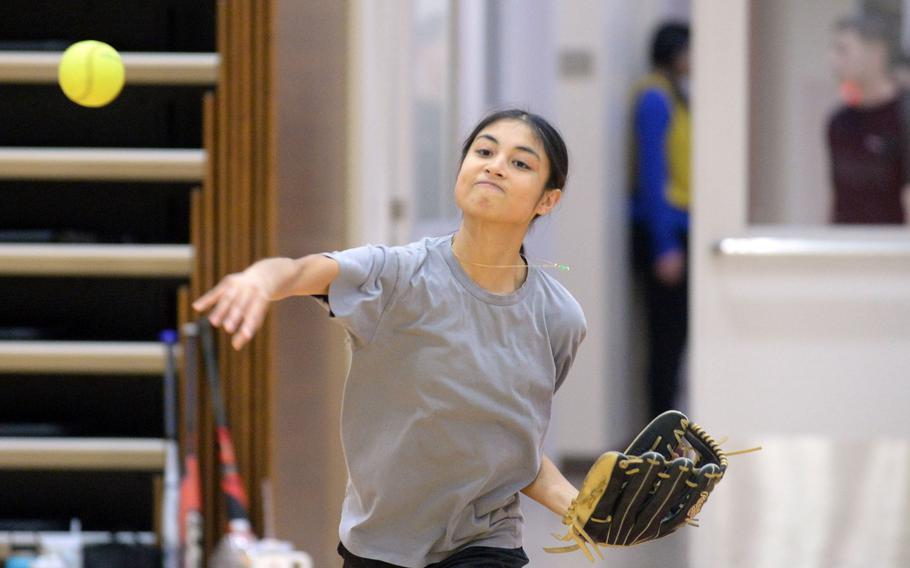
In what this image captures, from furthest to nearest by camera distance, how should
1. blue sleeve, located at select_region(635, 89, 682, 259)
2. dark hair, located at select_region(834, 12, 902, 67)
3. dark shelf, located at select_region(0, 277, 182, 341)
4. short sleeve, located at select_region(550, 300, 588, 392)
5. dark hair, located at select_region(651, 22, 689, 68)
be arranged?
dark hair, located at select_region(651, 22, 689, 68) → blue sleeve, located at select_region(635, 89, 682, 259) → dark hair, located at select_region(834, 12, 902, 67) → dark shelf, located at select_region(0, 277, 182, 341) → short sleeve, located at select_region(550, 300, 588, 392)

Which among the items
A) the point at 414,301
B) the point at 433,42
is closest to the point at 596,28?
the point at 433,42

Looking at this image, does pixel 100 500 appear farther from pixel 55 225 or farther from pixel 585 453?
pixel 585 453

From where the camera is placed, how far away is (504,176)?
104 inches

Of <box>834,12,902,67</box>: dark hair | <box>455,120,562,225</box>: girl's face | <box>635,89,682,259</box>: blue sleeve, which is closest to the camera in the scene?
<box>455,120,562,225</box>: girl's face

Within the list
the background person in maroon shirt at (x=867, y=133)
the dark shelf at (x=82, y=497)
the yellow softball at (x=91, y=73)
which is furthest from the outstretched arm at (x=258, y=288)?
the background person in maroon shirt at (x=867, y=133)

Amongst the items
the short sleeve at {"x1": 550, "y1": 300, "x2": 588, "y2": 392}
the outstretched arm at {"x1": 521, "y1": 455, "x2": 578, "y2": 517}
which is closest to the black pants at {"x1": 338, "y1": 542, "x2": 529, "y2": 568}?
the outstretched arm at {"x1": 521, "y1": 455, "x2": 578, "y2": 517}

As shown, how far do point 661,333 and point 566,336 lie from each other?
487 cm

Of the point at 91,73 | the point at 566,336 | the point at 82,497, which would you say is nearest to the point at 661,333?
the point at 82,497

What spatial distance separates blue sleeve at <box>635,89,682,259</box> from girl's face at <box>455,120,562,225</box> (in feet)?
14.8

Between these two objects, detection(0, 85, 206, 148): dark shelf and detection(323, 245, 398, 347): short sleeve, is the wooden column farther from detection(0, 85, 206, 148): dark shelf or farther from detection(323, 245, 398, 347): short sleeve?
detection(323, 245, 398, 347): short sleeve

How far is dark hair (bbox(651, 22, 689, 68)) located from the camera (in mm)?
7418

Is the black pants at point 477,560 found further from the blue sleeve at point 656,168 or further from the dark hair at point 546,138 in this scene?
the blue sleeve at point 656,168

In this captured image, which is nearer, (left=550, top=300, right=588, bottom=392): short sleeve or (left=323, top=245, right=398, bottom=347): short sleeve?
(left=323, top=245, right=398, bottom=347): short sleeve

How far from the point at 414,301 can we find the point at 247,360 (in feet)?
4.31
